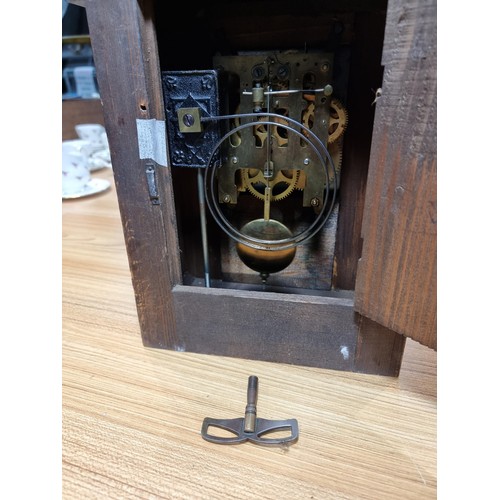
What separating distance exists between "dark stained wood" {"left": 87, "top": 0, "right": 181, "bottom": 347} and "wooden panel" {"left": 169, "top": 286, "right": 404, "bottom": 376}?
4cm

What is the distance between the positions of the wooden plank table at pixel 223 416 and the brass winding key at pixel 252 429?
11 millimetres

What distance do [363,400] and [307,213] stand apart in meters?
0.35

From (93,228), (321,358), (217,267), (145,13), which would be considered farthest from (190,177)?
(93,228)

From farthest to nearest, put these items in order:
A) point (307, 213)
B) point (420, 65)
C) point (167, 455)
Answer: point (307, 213), point (167, 455), point (420, 65)

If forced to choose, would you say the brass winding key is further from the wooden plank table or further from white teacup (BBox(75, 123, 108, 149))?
white teacup (BBox(75, 123, 108, 149))

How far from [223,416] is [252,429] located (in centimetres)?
6

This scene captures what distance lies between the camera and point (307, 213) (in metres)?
0.80

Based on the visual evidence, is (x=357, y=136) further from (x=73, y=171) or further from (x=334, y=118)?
(x=73, y=171)

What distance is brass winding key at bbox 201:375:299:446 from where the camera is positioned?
0.55 meters

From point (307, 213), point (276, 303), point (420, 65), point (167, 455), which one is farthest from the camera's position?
point (307, 213)

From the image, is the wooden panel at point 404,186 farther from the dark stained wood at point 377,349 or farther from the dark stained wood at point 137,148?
the dark stained wood at point 137,148

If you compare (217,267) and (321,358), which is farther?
(217,267)

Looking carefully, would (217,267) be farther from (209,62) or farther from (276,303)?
(209,62)

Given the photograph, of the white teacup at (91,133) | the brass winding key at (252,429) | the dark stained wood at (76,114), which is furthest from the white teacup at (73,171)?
the brass winding key at (252,429)
